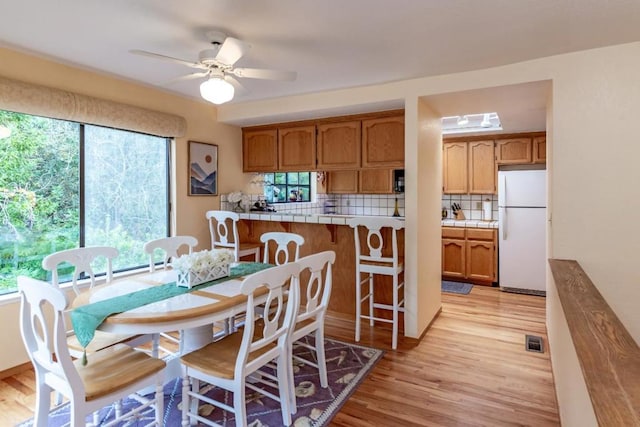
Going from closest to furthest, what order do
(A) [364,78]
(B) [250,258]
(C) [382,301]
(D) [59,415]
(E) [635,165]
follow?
(D) [59,415]
(E) [635,165]
(A) [364,78]
(C) [382,301]
(B) [250,258]

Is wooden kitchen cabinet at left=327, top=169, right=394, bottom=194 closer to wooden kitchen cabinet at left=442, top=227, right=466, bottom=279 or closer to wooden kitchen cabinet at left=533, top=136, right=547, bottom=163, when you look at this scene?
wooden kitchen cabinet at left=442, top=227, right=466, bottom=279

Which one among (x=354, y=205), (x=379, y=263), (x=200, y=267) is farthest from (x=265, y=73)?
(x=354, y=205)

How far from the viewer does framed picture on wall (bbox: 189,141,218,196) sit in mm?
3926

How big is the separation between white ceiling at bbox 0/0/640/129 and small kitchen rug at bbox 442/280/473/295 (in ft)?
9.07

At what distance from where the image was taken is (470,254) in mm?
5160

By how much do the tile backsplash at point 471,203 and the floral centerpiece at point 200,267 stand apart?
4.34 meters

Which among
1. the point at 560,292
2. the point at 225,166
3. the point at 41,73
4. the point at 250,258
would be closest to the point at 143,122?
the point at 41,73

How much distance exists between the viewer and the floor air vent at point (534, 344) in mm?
3074

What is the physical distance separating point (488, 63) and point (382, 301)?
2306mm

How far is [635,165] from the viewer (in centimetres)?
239

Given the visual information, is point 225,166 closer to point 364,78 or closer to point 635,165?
point 364,78

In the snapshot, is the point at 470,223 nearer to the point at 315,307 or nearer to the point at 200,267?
the point at 315,307

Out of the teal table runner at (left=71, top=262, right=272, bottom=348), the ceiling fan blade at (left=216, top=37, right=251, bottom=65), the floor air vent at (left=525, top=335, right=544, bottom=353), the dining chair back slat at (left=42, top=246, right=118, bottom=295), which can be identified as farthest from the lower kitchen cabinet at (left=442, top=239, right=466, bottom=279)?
the dining chair back slat at (left=42, top=246, right=118, bottom=295)

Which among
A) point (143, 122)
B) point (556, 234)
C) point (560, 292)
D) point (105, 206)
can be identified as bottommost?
point (560, 292)
